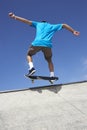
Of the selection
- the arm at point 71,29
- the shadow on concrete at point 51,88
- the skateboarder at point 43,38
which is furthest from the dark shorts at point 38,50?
the shadow on concrete at point 51,88

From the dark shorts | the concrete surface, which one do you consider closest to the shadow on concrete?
the concrete surface

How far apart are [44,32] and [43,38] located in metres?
0.25

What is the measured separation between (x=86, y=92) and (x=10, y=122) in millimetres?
2576

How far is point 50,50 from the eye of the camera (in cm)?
977

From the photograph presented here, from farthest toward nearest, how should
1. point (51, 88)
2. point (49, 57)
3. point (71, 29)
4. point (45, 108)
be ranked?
point (71, 29)
point (49, 57)
point (51, 88)
point (45, 108)

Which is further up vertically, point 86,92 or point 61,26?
point 61,26

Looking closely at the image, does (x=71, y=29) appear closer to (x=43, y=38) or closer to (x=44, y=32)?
(x=44, y=32)

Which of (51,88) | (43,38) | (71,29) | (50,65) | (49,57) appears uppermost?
(71,29)

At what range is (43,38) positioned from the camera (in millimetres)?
9664

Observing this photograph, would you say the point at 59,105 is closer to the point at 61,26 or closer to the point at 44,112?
the point at 44,112

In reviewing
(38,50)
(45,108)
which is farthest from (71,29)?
(45,108)

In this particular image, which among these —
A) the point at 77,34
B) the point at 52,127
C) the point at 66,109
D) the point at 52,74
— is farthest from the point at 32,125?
the point at 77,34

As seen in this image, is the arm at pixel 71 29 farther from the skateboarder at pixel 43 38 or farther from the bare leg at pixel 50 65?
the bare leg at pixel 50 65

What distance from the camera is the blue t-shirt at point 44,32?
31.4ft
